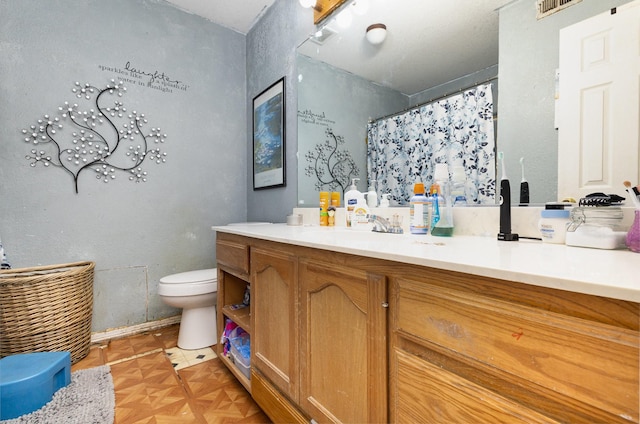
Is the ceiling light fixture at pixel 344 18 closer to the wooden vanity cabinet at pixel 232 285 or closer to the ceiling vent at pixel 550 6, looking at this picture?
the ceiling vent at pixel 550 6

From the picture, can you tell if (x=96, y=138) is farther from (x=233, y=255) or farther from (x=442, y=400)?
(x=442, y=400)

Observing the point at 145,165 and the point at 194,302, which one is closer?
the point at 194,302

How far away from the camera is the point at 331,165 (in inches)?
71.5

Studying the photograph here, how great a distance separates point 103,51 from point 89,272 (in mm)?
1538

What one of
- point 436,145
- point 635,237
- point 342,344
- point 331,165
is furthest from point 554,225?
point 331,165

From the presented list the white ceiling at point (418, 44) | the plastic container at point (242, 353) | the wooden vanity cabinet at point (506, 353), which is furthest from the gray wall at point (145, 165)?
the wooden vanity cabinet at point (506, 353)

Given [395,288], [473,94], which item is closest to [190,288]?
[395,288]

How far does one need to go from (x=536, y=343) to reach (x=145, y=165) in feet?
8.06

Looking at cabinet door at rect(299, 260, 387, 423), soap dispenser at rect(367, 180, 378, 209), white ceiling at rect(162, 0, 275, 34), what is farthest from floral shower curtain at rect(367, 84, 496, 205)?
white ceiling at rect(162, 0, 275, 34)

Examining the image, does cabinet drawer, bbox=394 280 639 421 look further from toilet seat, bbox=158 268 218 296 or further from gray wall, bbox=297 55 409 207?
toilet seat, bbox=158 268 218 296

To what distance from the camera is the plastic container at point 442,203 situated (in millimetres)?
1049

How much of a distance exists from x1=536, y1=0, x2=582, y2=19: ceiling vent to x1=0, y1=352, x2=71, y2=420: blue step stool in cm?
249

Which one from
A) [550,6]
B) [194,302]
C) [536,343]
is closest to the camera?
[536,343]

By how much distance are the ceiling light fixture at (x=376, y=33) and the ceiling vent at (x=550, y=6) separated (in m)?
0.72
